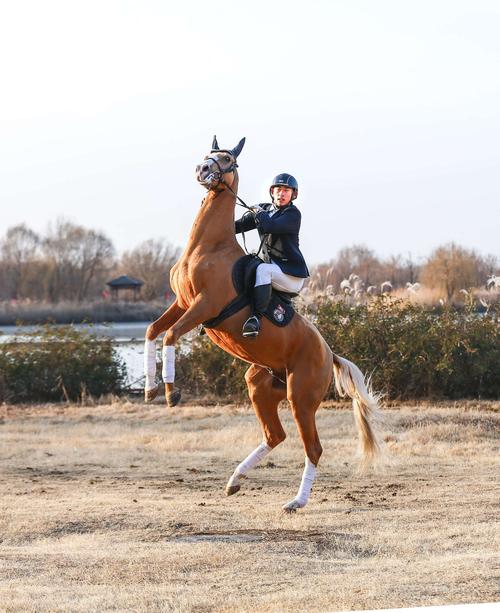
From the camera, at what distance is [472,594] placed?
21.7 ft

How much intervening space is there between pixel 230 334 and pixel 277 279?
2.08 feet

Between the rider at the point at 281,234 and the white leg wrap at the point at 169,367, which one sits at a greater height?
the rider at the point at 281,234

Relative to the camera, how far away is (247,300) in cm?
927

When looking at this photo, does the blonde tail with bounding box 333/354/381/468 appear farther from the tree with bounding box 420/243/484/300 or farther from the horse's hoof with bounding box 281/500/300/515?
the tree with bounding box 420/243/484/300

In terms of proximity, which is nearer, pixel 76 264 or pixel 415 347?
pixel 415 347

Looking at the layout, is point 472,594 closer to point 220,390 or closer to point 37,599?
point 37,599

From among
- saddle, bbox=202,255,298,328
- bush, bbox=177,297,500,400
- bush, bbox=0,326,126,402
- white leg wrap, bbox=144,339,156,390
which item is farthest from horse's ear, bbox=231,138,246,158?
bush, bbox=0,326,126,402

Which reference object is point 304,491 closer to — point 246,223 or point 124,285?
point 246,223

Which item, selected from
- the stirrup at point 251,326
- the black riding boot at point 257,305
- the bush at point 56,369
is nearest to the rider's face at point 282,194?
the black riding boot at point 257,305

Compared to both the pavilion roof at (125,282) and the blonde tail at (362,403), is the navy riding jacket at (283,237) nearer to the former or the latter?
the blonde tail at (362,403)

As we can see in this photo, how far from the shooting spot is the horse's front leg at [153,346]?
9.07 meters

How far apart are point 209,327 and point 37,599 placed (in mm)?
3017

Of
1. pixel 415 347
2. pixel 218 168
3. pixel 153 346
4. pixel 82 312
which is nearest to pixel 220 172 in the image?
pixel 218 168

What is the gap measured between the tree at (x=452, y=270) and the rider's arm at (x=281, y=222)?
17144 millimetres
